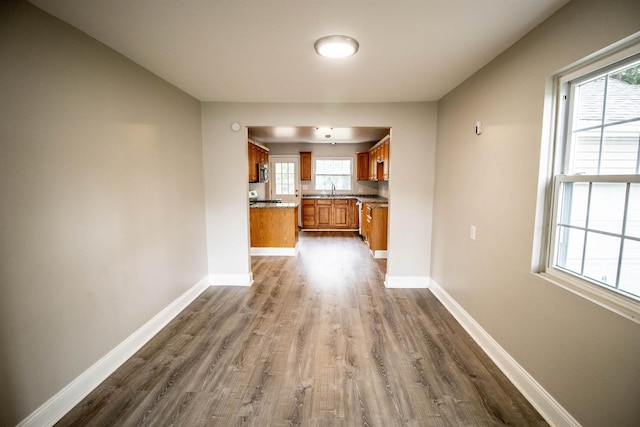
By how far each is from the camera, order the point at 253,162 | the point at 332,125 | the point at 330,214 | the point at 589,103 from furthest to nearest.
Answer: the point at 330,214
the point at 253,162
the point at 332,125
the point at 589,103

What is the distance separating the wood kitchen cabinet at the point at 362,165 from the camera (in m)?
7.82

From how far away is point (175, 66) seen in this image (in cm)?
235

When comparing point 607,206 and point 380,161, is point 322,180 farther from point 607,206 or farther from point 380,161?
point 607,206

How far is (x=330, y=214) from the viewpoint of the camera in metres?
7.73

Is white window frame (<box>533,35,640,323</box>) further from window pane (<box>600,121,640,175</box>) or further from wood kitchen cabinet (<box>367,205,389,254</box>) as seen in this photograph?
wood kitchen cabinet (<box>367,205,389,254</box>)

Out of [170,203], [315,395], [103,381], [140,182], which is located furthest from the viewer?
[170,203]

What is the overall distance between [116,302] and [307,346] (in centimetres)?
155

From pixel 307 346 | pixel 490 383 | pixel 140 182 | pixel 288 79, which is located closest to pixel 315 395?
pixel 307 346

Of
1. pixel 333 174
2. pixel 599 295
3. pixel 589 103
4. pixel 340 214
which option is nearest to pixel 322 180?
pixel 333 174

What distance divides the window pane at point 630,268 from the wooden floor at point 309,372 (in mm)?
943

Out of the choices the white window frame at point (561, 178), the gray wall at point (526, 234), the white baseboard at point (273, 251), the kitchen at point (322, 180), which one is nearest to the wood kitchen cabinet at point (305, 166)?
the kitchen at point (322, 180)

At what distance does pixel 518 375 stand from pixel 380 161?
4755 mm

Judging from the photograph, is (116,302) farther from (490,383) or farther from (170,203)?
(490,383)

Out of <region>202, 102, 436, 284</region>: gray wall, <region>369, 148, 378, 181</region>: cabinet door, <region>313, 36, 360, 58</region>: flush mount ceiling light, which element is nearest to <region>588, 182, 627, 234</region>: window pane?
<region>313, 36, 360, 58</region>: flush mount ceiling light
